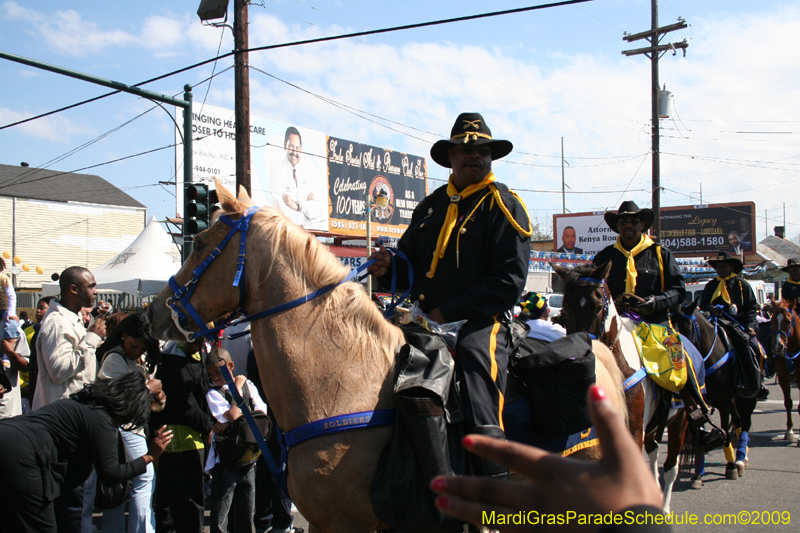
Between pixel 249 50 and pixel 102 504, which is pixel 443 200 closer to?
pixel 102 504

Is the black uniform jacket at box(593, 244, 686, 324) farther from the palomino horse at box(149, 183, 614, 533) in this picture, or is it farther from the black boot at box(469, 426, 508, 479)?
the palomino horse at box(149, 183, 614, 533)

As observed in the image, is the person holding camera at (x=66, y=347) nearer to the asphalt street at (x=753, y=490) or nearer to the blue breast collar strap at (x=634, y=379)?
the blue breast collar strap at (x=634, y=379)

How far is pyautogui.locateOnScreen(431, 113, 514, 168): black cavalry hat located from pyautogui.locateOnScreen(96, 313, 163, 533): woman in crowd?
295 centimetres

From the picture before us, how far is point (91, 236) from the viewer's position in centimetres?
3941

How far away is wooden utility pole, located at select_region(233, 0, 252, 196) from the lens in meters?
10.4

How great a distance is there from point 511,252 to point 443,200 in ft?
2.04

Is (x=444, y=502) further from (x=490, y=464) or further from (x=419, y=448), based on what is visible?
(x=490, y=464)

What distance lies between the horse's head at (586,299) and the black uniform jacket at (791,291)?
8187 millimetres

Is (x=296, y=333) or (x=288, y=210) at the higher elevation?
(x=288, y=210)

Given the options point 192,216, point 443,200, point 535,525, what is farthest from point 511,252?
point 192,216

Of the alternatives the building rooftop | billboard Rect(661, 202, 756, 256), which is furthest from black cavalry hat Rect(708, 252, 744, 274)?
the building rooftop

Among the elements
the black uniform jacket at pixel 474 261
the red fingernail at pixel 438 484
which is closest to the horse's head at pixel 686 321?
the black uniform jacket at pixel 474 261

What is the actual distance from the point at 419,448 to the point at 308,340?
0.78 m

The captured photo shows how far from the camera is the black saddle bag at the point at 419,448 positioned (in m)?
2.53
